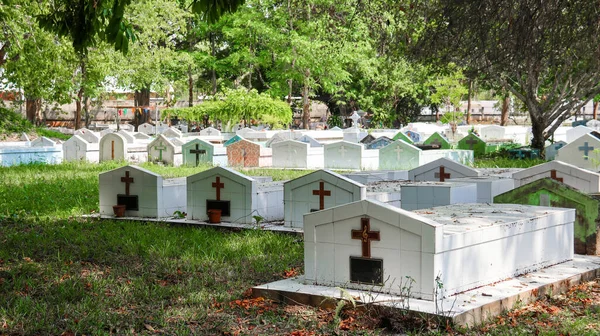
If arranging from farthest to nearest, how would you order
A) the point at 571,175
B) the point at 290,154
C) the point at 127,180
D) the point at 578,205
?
the point at 290,154 → the point at 127,180 → the point at 571,175 → the point at 578,205

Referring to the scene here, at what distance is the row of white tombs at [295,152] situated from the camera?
22.3 m

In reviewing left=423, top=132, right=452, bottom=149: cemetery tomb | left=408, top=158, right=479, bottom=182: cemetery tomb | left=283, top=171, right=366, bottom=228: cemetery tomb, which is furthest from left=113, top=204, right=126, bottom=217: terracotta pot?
left=423, top=132, right=452, bottom=149: cemetery tomb

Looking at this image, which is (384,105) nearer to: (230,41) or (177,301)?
(230,41)

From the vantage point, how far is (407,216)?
6730mm

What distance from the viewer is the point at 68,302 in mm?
7121

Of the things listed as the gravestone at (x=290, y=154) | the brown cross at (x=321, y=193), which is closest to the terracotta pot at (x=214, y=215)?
A: the brown cross at (x=321, y=193)

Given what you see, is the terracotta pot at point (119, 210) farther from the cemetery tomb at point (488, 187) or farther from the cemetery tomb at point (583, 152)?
the cemetery tomb at point (583, 152)

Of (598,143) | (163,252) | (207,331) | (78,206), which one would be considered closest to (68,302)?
(207,331)

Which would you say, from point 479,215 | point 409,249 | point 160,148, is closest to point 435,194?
point 479,215

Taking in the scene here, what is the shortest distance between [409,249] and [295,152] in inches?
693

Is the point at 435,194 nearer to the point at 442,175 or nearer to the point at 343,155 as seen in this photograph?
the point at 442,175

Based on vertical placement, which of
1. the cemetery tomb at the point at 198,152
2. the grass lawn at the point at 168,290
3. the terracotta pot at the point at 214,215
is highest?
the cemetery tomb at the point at 198,152

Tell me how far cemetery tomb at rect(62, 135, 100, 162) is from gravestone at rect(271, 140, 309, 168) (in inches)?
245

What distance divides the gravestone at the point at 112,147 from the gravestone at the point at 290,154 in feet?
17.0
